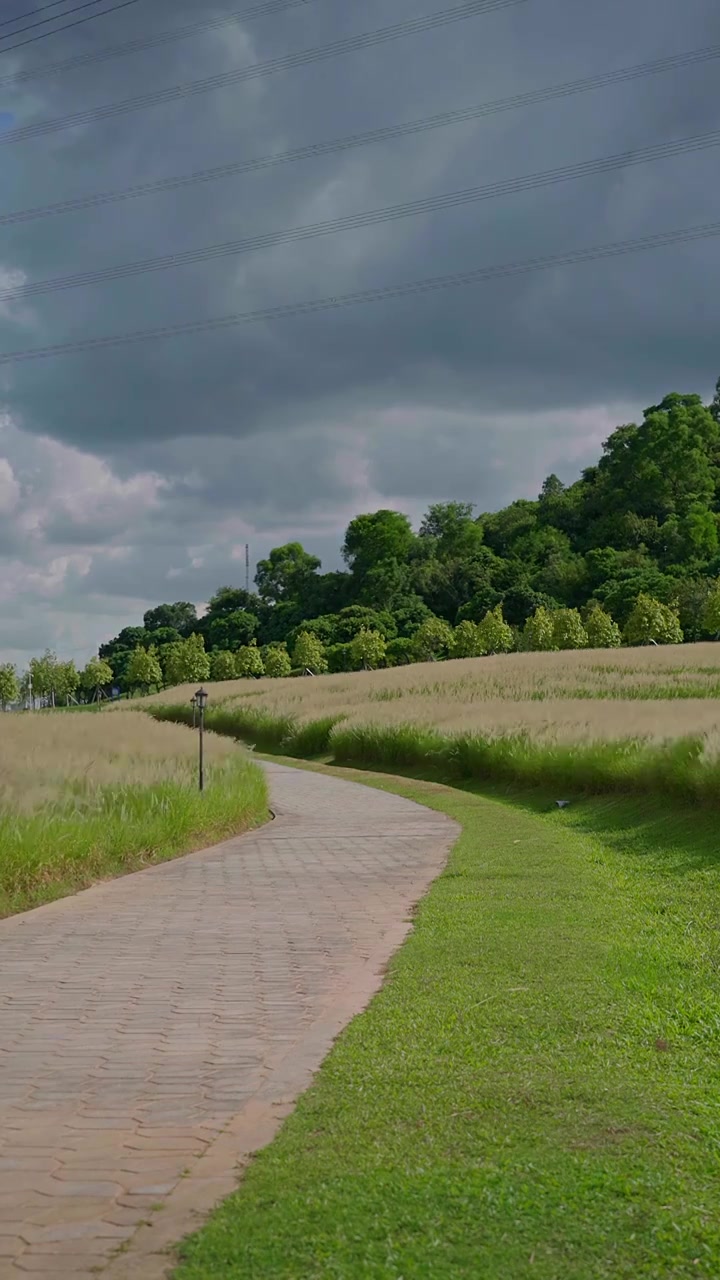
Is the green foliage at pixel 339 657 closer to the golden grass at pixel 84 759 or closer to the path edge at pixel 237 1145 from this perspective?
the golden grass at pixel 84 759

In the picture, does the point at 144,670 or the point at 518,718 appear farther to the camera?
the point at 144,670

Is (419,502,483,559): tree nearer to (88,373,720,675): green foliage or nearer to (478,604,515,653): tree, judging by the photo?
(88,373,720,675): green foliage

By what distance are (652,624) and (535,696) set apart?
105 ft

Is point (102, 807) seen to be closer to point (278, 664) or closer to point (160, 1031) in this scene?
point (160, 1031)

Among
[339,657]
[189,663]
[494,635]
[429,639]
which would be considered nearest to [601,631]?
[494,635]

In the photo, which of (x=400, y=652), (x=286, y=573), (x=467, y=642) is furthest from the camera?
(x=286, y=573)

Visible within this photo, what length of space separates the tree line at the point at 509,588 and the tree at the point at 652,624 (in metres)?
0.13

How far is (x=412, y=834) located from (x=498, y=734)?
808cm

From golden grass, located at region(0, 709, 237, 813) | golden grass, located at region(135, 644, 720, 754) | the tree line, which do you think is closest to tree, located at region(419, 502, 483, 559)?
the tree line

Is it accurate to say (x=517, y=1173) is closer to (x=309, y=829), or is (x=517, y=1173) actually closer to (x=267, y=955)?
(x=267, y=955)

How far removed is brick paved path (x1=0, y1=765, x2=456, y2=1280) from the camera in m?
4.06

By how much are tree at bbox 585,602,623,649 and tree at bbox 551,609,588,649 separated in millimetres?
557

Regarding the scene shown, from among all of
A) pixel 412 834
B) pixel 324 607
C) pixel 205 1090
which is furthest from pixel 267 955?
pixel 324 607

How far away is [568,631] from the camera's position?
67.8 metres
